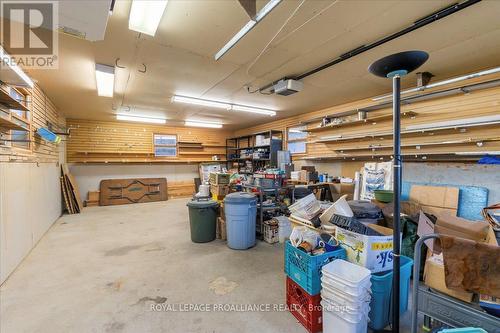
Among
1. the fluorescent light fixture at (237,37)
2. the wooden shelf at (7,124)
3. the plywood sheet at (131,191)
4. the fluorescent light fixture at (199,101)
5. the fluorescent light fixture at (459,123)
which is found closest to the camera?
the fluorescent light fixture at (237,37)

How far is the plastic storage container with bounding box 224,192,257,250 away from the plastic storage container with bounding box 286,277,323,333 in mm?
1543

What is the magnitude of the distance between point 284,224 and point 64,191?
6.49 metres

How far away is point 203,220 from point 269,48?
2.96m

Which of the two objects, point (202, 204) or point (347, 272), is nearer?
point (347, 272)

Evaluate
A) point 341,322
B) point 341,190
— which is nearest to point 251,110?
point 341,190

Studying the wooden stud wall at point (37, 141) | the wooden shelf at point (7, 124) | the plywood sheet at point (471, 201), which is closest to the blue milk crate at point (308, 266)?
the plywood sheet at point (471, 201)

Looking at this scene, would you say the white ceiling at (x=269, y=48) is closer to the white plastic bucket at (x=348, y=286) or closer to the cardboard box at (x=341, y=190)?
the cardboard box at (x=341, y=190)

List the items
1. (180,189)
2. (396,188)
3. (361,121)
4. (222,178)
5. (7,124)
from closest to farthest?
(396,188) → (7,124) → (361,121) → (222,178) → (180,189)

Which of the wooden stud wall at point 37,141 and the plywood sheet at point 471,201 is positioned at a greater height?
the wooden stud wall at point 37,141

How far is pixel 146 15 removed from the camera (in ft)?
7.25

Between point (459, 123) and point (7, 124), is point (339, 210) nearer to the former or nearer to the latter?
point (459, 123)

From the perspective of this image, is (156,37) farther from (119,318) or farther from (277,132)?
(277,132)

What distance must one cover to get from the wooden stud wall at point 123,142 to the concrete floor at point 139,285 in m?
3.96

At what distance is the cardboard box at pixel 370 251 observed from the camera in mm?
1912
